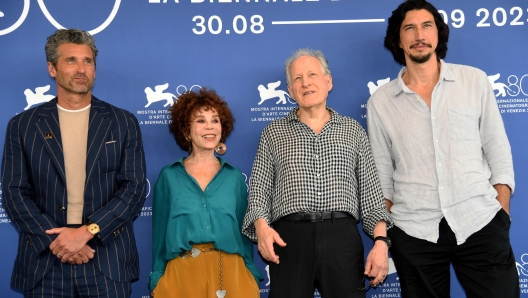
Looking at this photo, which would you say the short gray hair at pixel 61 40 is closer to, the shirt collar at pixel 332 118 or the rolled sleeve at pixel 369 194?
the shirt collar at pixel 332 118

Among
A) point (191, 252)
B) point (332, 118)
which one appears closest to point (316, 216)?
point (332, 118)

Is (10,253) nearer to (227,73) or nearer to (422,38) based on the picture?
(227,73)

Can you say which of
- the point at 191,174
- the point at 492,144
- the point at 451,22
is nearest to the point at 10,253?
the point at 191,174

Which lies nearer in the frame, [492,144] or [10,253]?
[492,144]

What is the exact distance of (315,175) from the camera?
2988 millimetres

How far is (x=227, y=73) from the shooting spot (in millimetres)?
3740

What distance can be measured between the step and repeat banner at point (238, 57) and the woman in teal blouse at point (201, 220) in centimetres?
40

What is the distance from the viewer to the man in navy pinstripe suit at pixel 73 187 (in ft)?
9.39

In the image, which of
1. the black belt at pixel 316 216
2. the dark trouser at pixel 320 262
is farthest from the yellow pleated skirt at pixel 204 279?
the black belt at pixel 316 216

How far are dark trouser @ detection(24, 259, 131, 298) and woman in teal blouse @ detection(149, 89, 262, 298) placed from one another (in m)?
0.31

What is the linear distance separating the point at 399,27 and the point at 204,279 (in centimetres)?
190

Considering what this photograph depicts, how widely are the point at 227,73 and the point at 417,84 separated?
4.04ft

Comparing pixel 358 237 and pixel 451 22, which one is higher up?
pixel 451 22

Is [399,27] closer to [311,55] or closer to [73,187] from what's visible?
[311,55]
